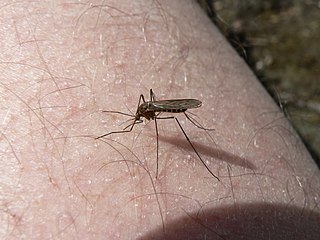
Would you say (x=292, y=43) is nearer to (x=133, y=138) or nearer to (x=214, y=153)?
(x=214, y=153)

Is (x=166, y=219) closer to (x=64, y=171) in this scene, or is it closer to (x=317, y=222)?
(x=64, y=171)

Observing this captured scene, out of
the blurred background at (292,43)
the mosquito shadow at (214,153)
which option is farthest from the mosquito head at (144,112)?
the blurred background at (292,43)

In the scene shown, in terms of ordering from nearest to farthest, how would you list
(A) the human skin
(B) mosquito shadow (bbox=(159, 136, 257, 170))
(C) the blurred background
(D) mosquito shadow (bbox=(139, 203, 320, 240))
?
1. (A) the human skin
2. (D) mosquito shadow (bbox=(139, 203, 320, 240))
3. (B) mosquito shadow (bbox=(159, 136, 257, 170))
4. (C) the blurred background

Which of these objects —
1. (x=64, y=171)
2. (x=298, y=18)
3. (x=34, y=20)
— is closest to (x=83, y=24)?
(x=34, y=20)

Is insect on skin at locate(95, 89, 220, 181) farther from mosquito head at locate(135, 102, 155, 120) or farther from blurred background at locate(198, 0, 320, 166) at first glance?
blurred background at locate(198, 0, 320, 166)

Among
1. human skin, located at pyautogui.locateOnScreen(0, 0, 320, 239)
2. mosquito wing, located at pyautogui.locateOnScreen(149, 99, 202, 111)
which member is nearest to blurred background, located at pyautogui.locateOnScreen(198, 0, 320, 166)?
human skin, located at pyautogui.locateOnScreen(0, 0, 320, 239)

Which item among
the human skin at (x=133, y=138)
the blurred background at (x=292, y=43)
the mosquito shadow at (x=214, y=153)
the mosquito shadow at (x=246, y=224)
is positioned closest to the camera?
the human skin at (x=133, y=138)

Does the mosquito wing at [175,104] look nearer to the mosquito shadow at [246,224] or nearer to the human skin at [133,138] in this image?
the human skin at [133,138]

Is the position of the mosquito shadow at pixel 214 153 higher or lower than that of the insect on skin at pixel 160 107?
lower
